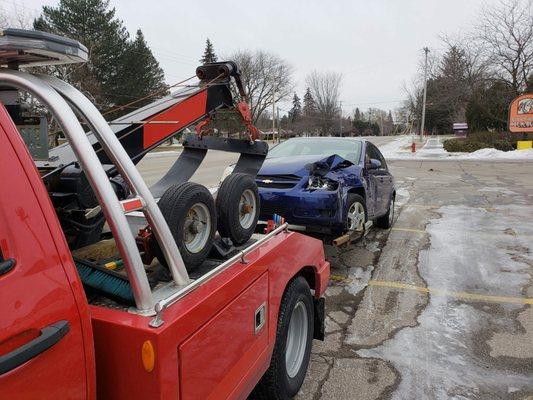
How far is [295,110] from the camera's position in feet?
364

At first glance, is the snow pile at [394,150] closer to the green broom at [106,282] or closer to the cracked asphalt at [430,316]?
the cracked asphalt at [430,316]

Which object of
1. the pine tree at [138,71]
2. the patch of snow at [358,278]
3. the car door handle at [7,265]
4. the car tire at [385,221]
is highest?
the pine tree at [138,71]

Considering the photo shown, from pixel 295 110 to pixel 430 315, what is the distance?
109392mm

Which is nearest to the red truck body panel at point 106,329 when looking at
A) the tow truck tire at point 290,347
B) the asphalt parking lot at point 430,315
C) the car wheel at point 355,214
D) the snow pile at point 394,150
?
the tow truck tire at point 290,347

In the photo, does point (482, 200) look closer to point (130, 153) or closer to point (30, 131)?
point (130, 153)

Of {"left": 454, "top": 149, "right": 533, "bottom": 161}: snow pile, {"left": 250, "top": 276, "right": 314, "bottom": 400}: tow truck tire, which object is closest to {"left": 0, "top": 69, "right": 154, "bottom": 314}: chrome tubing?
{"left": 250, "top": 276, "right": 314, "bottom": 400}: tow truck tire

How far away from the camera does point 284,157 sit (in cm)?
648

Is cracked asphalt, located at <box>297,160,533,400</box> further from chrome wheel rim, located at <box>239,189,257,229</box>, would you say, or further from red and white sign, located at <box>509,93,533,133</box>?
red and white sign, located at <box>509,93,533,133</box>

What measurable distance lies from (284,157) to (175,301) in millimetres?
4896

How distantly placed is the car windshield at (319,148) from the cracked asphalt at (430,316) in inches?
56.6

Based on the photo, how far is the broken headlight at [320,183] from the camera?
5.39 meters

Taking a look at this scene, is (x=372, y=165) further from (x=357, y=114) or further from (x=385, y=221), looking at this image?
(x=357, y=114)

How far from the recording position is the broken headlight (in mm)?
5395

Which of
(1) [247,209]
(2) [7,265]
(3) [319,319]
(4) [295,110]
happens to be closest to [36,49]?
(2) [7,265]
